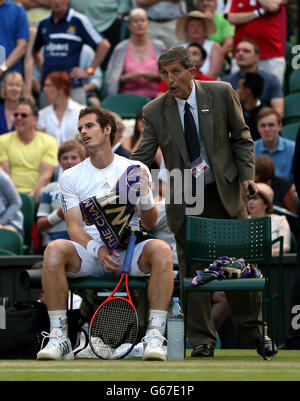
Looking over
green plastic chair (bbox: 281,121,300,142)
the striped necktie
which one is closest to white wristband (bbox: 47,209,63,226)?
the striped necktie

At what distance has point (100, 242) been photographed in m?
6.18

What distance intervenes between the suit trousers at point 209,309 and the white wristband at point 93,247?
2.26 feet

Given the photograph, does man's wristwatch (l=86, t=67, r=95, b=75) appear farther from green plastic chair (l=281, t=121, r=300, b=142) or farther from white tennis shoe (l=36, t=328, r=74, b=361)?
white tennis shoe (l=36, t=328, r=74, b=361)

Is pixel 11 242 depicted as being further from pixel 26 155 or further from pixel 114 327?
pixel 114 327

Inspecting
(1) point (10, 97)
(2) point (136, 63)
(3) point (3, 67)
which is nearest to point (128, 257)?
(1) point (10, 97)

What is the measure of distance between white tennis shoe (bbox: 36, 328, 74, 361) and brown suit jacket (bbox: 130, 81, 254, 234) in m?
1.14

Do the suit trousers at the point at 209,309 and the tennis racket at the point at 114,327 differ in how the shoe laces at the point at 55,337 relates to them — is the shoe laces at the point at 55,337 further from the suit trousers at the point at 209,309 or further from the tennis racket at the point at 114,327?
the suit trousers at the point at 209,309

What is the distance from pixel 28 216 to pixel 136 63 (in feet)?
10.2

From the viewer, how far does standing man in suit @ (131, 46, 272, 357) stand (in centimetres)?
646

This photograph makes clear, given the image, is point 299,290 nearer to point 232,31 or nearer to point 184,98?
point 184,98

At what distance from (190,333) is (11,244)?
286 centimetres

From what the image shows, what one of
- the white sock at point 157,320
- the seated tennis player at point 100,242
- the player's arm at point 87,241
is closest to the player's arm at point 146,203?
the seated tennis player at point 100,242

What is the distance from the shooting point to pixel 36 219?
31.9 ft
